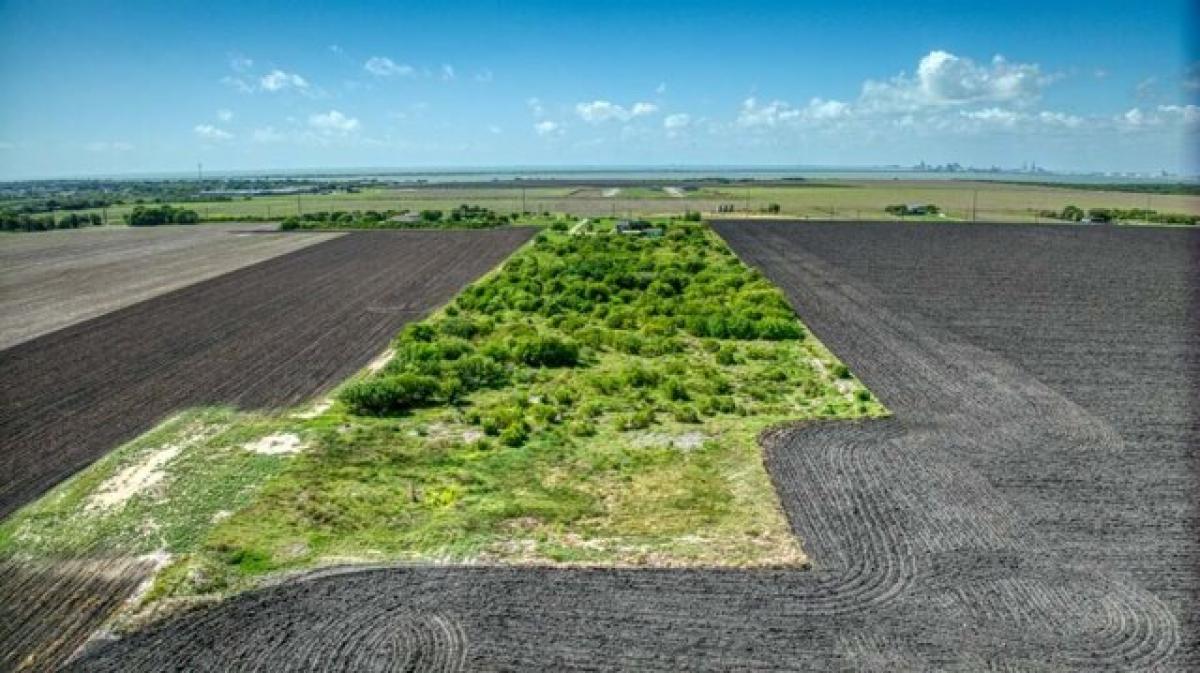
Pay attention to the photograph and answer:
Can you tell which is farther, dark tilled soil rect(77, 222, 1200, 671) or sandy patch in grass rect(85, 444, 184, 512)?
sandy patch in grass rect(85, 444, 184, 512)

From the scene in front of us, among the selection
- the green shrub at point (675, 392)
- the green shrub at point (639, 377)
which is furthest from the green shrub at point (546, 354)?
the green shrub at point (675, 392)

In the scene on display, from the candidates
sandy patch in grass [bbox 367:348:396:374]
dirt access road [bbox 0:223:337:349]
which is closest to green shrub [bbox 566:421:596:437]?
sandy patch in grass [bbox 367:348:396:374]

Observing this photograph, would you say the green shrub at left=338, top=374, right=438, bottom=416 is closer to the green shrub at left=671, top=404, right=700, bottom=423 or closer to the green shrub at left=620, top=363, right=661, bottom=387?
the green shrub at left=620, top=363, right=661, bottom=387

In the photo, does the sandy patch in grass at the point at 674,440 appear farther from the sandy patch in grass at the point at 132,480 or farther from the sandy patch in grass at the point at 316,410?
the sandy patch in grass at the point at 132,480

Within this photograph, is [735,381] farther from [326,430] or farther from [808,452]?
[326,430]

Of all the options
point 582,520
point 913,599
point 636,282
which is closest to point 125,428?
point 582,520

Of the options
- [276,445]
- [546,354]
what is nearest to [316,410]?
[276,445]

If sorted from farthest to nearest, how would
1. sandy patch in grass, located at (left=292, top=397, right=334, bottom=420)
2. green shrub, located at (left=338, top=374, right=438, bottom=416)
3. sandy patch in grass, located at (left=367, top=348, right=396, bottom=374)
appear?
sandy patch in grass, located at (left=367, top=348, right=396, bottom=374) → green shrub, located at (left=338, top=374, right=438, bottom=416) → sandy patch in grass, located at (left=292, top=397, right=334, bottom=420)
